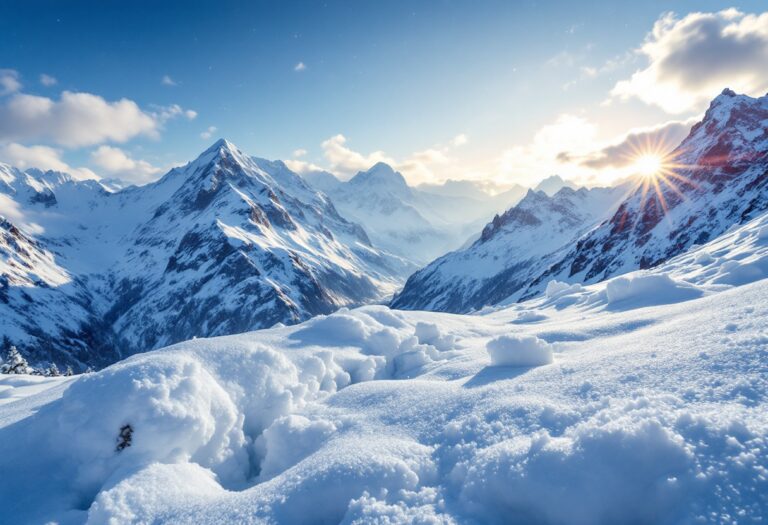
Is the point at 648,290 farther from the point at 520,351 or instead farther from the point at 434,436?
the point at 434,436

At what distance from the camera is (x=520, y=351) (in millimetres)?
9625

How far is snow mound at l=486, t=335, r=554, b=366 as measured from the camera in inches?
368

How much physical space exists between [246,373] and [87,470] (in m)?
3.78

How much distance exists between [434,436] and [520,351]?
3.87m

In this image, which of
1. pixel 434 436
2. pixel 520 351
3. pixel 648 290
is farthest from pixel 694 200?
pixel 434 436

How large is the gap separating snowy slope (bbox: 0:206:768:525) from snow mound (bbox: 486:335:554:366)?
1.7 inches

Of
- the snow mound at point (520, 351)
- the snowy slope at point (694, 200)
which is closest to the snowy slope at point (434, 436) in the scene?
the snow mound at point (520, 351)

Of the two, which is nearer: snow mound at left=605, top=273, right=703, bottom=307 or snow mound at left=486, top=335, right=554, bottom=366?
snow mound at left=486, top=335, right=554, bottom=366

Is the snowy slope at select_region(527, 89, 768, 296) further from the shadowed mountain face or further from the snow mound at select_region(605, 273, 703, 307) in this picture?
the snow mound at select_region(605, 273, 703, 307)

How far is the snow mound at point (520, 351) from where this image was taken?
9.36 meters

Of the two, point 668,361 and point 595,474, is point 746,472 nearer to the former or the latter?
point 595,474

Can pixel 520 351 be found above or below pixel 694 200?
below

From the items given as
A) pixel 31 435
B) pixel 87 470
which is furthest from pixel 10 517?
pixel 31 435

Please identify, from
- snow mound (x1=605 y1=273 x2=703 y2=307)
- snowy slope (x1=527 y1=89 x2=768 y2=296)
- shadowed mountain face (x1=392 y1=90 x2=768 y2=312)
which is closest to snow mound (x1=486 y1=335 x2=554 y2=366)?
snow mound (x1=605 y1=273 x2=703 y2=307)
